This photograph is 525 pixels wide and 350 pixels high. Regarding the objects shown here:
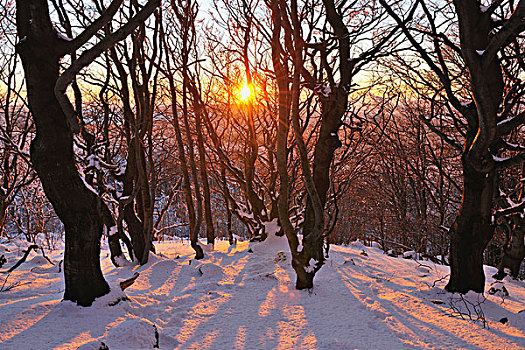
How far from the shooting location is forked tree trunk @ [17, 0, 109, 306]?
3.18 m

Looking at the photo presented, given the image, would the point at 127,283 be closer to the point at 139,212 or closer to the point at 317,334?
the point at 317,334

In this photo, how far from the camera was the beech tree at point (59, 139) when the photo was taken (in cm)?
318

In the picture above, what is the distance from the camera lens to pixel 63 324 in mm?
2844

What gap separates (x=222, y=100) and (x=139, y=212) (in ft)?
19.8

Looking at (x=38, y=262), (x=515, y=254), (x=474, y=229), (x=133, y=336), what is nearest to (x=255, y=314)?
(x=133, y=336)

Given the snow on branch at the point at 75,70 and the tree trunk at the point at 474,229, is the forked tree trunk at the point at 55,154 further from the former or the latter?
the tree trunk at the point at 474,229

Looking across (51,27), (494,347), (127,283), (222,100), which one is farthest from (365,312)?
(222,100)

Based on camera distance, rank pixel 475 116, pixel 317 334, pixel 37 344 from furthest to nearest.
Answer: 1. pixel 475 116
2. pixel 317 334
3. pixel 37 344

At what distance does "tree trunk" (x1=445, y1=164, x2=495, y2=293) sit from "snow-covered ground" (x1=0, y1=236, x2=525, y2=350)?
25cm

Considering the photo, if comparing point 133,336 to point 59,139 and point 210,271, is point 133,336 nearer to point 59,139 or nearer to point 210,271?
point 59,139

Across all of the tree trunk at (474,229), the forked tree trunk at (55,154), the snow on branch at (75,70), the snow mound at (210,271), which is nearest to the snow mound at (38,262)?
the snow mound at (210,271)

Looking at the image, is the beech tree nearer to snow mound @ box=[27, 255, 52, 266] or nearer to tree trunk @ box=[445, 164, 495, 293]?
snow mound @ box=[27, 255, 52, 266]

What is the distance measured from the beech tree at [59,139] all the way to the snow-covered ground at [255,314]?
389mm

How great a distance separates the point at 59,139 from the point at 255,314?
282 centimetres
